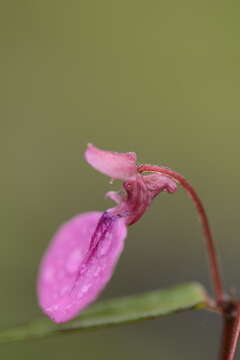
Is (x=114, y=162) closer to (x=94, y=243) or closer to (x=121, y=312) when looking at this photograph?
(x=94, y=243)

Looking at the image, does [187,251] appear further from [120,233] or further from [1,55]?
[120,233]

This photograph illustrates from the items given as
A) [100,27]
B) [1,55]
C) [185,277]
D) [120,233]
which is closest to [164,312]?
[120,233]

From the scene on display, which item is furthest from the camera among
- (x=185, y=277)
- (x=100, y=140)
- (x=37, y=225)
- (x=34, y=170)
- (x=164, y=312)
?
(x=100, y=140)

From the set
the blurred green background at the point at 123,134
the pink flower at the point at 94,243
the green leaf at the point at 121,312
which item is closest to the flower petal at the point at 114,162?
the pink flower at the point at 94,243

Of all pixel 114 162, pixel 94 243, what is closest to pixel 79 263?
pixel 94 243

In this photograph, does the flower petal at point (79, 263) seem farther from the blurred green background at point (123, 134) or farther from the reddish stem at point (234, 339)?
the blurred green background at point (123, 134)

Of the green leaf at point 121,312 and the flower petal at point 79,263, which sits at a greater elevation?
the flower petal at point 79,263
